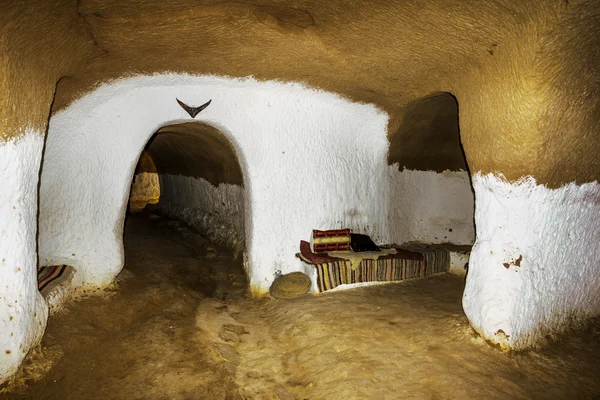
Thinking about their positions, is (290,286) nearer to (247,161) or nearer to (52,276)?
(247,161)

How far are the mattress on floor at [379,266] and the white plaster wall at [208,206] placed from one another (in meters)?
2.06

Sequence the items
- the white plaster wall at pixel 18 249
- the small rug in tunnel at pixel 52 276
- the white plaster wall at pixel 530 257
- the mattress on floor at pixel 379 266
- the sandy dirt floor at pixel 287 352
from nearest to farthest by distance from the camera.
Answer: the white plaster wall at pixel 18 249 < the sandy dirt floor at pixel 287 352 < the white plaster wall at pixel 530 257 < the small rug in tunnel at pixel 52 276 < the mattress on floor at pixel 379 266

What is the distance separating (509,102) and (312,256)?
2.94 m

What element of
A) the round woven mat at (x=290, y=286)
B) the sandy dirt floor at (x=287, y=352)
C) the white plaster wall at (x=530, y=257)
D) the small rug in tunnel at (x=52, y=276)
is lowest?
the sandy dirt floor at (x=287, y=352)

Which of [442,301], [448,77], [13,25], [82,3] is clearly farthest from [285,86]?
[442,301]

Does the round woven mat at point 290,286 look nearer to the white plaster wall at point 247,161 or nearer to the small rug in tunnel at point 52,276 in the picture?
the white plaster wall at point 247,161

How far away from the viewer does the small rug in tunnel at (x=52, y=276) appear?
12.9 feet

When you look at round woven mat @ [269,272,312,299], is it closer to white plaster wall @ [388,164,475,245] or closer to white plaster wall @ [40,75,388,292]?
white plaster wall @ [40,75,388,292]

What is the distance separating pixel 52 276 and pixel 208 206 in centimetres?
408

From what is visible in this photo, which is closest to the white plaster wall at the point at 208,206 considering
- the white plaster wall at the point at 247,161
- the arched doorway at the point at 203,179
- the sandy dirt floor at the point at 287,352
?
the arched doorway at the point at 203,179

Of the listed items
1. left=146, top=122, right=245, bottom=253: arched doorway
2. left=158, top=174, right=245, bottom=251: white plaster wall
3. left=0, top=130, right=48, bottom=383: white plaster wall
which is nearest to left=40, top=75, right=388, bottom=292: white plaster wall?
left=146, top=122, right=245, bottom=253: arched doorway

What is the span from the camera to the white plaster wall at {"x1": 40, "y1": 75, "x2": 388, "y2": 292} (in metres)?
4.46

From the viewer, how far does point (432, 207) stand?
6.37 meters

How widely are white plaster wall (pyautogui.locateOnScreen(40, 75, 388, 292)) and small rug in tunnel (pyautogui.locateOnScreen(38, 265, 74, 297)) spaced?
102mm
